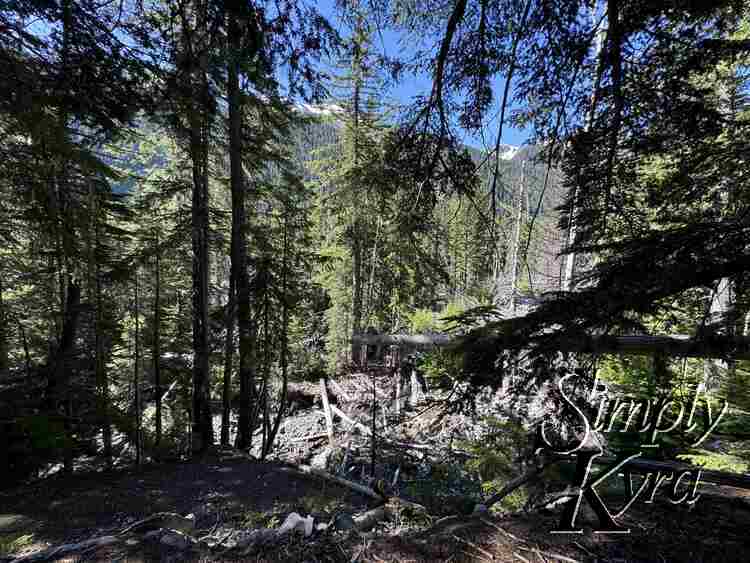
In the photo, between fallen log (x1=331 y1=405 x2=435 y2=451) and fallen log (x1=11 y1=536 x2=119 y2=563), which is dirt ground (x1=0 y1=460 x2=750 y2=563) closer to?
fallen log (x1=11 y1=536 x2=119 y2=563)

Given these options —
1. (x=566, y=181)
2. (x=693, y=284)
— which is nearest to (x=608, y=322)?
(x=693, y=284)

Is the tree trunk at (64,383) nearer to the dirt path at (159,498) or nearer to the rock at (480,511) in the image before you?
the dirt path at (159,498)

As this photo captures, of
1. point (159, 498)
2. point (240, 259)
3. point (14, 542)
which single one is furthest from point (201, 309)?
point (14, 542)

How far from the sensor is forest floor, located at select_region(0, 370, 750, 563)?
1835 millimetres

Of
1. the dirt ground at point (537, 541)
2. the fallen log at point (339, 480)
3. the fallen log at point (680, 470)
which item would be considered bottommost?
the fallen log at point (339, 480)

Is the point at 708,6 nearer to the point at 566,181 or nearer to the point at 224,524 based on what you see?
the point at 566,181

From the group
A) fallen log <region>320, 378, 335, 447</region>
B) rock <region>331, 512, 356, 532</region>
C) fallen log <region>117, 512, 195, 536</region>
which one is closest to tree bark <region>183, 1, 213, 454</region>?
fallen log <region>320, 378, 335, 447</region>

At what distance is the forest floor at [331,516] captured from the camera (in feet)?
6.02

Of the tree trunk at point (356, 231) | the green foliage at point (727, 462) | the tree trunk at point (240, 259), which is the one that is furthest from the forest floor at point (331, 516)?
the tree trunk at point (356, 231)

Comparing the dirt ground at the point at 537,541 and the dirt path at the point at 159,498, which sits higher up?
the dirt ground at the point at 537,541

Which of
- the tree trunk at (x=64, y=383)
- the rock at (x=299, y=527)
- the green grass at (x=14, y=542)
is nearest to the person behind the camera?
the rock at (x=299, y=527)

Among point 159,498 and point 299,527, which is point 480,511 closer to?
point 299,527

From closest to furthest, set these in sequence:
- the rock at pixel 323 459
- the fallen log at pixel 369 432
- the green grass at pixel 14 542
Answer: the green grass at pixel 14 542, the rock at pixel 323 459, the fallen log at pixel 369 432

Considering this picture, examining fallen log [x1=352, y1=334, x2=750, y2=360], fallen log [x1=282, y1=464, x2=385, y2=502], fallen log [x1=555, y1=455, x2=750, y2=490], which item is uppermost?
fallen log [x1=352, y1=334, x2=750, y2=360]
